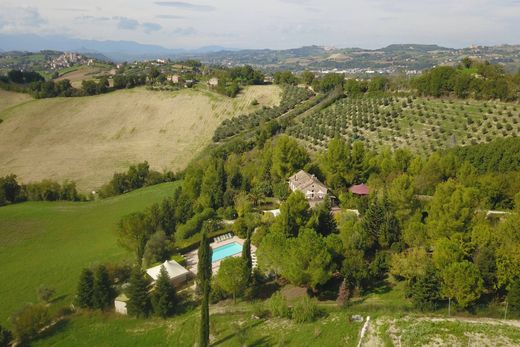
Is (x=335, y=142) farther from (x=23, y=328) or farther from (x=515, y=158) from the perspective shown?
(x=23, y=328)

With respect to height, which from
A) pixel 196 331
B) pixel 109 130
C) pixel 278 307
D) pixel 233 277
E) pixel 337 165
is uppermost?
pixel 337 165

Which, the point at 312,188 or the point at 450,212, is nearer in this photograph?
the point at 450,212

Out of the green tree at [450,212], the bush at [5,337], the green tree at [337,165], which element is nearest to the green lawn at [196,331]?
the bush at [5,337]

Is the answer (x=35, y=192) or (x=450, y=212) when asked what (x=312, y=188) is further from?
(x=35, y=192)

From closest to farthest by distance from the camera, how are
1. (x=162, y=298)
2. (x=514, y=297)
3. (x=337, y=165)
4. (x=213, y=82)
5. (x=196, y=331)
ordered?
(x=514, y=297)
(x=196, y=331)
(x=162, y=298)
(x=337, y=165)
(x=213, y=82)

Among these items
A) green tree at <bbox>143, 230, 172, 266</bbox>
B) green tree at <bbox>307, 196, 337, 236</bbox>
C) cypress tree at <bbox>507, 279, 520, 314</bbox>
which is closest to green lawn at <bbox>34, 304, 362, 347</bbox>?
green tree at <bbox>143, 230, 172, 266</bbox>

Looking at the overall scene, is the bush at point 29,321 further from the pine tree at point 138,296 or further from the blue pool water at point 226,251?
the blue pool water at point 226,251

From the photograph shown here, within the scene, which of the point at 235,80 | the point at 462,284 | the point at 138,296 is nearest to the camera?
the point at 462,284

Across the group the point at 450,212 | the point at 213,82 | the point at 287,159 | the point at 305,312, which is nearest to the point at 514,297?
the point at 450,212
